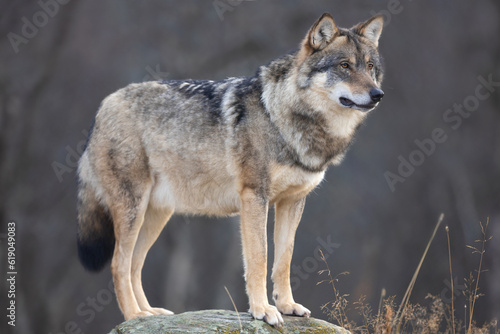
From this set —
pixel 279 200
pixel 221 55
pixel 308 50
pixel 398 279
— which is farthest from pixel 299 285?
pixel 308 50

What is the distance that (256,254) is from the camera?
3.98m

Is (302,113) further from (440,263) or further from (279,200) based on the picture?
(440,263)

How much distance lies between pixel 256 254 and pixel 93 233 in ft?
4.97

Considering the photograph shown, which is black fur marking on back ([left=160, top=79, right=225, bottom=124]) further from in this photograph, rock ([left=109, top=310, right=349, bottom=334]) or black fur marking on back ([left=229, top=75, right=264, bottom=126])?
rock ([left=109, top=310, right=349, bottom=334])

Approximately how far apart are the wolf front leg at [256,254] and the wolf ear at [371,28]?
1.35 metres

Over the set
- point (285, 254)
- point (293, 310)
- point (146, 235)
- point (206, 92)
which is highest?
point (206, 92)

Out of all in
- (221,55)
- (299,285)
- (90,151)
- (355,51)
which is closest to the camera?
(355,51)

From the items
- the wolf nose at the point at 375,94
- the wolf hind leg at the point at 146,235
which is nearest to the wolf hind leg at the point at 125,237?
the wolf hind leg at the point at 146,235

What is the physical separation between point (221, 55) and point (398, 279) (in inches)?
175

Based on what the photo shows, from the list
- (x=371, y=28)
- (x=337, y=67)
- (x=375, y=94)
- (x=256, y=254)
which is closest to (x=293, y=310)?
(x=256, y=254)

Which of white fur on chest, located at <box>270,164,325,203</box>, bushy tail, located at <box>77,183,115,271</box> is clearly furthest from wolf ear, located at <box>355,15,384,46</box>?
bushy tail, located at <box>77,183,115,271</box>

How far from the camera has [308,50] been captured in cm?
417

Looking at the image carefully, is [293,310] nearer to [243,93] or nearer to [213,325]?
[213,325]

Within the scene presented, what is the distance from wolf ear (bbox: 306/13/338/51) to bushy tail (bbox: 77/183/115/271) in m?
2.03
